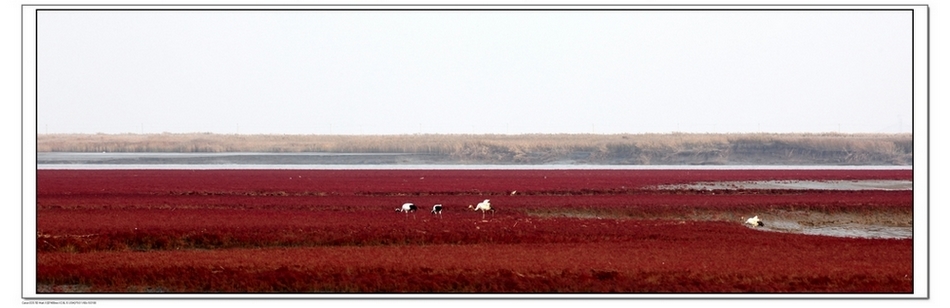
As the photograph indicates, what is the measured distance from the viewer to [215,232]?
95.9 ft

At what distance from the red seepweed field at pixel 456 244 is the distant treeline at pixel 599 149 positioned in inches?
2775

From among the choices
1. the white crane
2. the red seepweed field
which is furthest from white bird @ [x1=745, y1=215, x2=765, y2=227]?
the white crane

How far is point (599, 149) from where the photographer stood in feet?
429

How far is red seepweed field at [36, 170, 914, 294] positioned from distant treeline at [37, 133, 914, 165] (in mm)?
70490

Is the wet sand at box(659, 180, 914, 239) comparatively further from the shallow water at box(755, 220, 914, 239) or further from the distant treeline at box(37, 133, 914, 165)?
the distant treeline at box(37, 133, 914, 165)

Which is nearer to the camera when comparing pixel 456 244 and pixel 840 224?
pixel 456 244

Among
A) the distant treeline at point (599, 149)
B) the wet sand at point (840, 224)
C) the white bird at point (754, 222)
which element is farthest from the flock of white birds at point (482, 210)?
the distant treeline at point (599, 149)

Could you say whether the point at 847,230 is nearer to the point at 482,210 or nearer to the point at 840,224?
the point at 840,224

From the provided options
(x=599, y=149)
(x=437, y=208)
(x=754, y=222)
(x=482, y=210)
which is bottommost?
(x=754, y=222)

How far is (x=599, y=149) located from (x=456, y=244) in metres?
105

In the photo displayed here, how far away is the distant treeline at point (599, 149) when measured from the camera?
4560 inches

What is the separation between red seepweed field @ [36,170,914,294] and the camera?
69.8 ft

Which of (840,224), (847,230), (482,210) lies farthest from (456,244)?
(840,224)

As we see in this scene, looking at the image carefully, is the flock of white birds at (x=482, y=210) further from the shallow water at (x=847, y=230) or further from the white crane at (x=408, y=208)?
the shallow water at (x=847, y=230)
